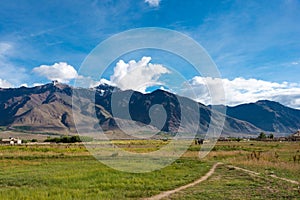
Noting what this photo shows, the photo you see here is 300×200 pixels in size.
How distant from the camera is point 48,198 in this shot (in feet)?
61.7

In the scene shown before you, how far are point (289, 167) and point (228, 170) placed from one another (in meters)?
6.26

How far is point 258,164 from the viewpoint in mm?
37031

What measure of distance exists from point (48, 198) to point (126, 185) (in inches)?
240

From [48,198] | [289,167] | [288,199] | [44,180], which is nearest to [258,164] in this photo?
[289,167]

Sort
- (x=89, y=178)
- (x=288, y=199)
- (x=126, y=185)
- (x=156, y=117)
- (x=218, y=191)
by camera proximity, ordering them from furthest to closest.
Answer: (x=156, y=117)
(x=89, y=178)
(x=126, y=185)
(x=218, y=191)
(x=288, y=199)

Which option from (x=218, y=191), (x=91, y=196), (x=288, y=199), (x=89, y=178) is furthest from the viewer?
(x=89, y=178)

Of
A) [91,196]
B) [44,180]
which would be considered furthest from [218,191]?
[44,180]

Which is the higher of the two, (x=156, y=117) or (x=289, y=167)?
(x=156, y=117)

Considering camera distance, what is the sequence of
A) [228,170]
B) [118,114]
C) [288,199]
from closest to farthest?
1. [288,199]
2. [228,170]
3. [118,114]

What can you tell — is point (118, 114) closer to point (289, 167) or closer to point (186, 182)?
point (186, 182)

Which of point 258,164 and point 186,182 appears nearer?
point 186,182

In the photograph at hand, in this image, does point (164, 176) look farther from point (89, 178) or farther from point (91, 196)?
point (91, 196)

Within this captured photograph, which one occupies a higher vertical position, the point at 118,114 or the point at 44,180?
the point at 118,114

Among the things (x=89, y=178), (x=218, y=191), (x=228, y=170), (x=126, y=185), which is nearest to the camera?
(x=218, y=191)
